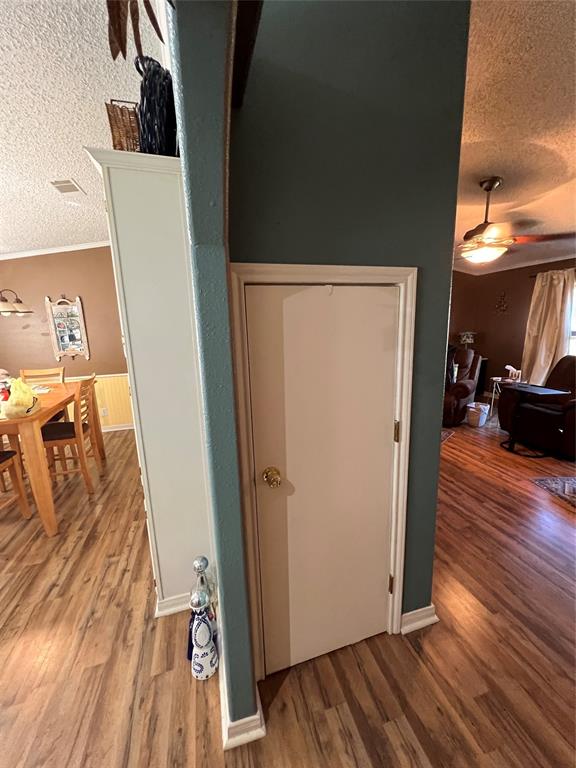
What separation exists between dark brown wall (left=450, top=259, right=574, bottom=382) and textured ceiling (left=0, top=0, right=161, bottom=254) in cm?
669

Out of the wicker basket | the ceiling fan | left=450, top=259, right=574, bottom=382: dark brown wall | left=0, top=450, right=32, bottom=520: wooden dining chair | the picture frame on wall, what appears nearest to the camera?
the wicker basket

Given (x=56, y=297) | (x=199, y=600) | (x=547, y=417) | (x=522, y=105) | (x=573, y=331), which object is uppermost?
(x=522, y=105)

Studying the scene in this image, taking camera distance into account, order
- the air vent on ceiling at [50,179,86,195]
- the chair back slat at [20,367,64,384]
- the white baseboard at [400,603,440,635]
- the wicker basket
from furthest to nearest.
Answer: the chair back slat at [20,367,64,384]
the air vent on ceiling at [50,179,86,195]
the white baseboard at [400,603,440,635]
the wicker basket

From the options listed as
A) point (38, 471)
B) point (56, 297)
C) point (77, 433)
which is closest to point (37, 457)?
point (38, 471)

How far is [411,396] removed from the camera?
58.6 inches

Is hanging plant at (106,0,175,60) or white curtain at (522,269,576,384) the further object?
white curtain at (522,269,576,384)

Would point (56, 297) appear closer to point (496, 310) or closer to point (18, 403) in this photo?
point (18, 403)

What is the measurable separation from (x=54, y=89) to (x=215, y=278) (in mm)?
1906

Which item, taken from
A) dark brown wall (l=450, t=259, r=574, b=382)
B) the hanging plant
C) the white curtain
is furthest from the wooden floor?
dark brown wall (l=450, t=259, r=574, b=382)

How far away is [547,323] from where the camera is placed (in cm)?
561

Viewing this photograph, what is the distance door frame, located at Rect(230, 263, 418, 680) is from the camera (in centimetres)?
117

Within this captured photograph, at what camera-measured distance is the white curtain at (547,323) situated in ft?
17.7

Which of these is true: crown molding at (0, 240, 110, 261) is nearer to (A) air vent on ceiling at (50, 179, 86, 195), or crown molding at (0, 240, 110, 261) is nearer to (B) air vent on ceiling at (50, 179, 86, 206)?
(B) air vent on ceiling at (50, 179, 86, 206)

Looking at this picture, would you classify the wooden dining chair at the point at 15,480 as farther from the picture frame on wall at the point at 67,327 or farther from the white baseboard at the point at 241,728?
the picture frame on wall at the point at 67,327
